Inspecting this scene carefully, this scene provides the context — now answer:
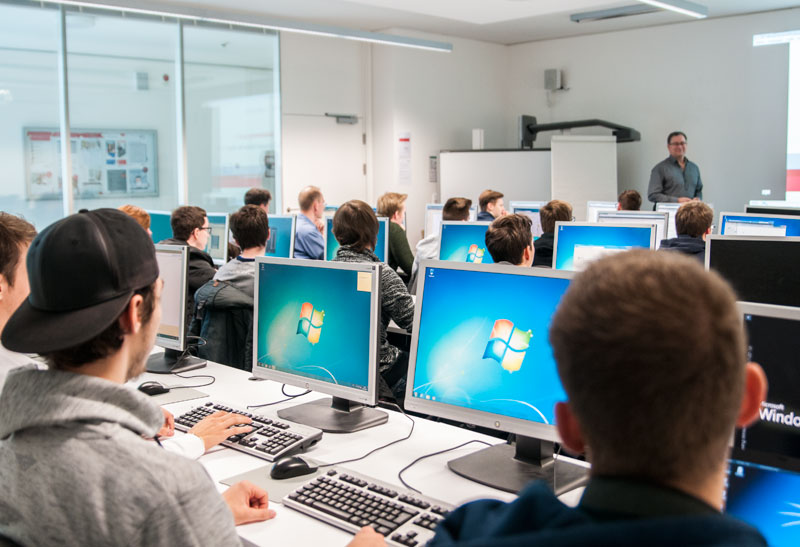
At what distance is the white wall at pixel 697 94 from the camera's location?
27.0 ft

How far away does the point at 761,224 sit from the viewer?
3953mm

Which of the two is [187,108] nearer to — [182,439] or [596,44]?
[596,44]

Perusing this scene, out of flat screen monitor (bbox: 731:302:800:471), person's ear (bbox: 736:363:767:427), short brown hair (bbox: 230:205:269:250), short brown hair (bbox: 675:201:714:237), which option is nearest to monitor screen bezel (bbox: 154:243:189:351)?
short brown hair (bbox: 230:205:269:250)

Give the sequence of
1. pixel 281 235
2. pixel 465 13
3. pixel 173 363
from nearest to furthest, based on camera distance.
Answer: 1. pixel 173 363
2. pixel 281 235
3. pixel 465 13

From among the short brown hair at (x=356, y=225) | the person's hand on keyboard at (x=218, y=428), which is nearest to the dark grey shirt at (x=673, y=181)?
the short brown hair at (x=356, y=225)

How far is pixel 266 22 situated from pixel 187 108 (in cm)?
148

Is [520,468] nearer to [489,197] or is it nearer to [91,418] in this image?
[91,418]

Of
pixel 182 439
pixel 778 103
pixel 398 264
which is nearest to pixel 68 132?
pixel 398 264

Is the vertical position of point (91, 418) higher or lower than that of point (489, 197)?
lower

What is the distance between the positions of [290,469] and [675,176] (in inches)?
294

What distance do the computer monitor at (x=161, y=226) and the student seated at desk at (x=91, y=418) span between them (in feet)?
14.7

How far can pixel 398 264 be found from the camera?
5.68 m

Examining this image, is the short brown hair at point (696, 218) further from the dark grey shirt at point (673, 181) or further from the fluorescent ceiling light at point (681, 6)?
the dark grey shirt at point (673, 181)

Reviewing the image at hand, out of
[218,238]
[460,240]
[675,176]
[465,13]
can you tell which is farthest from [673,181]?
[218,238]
